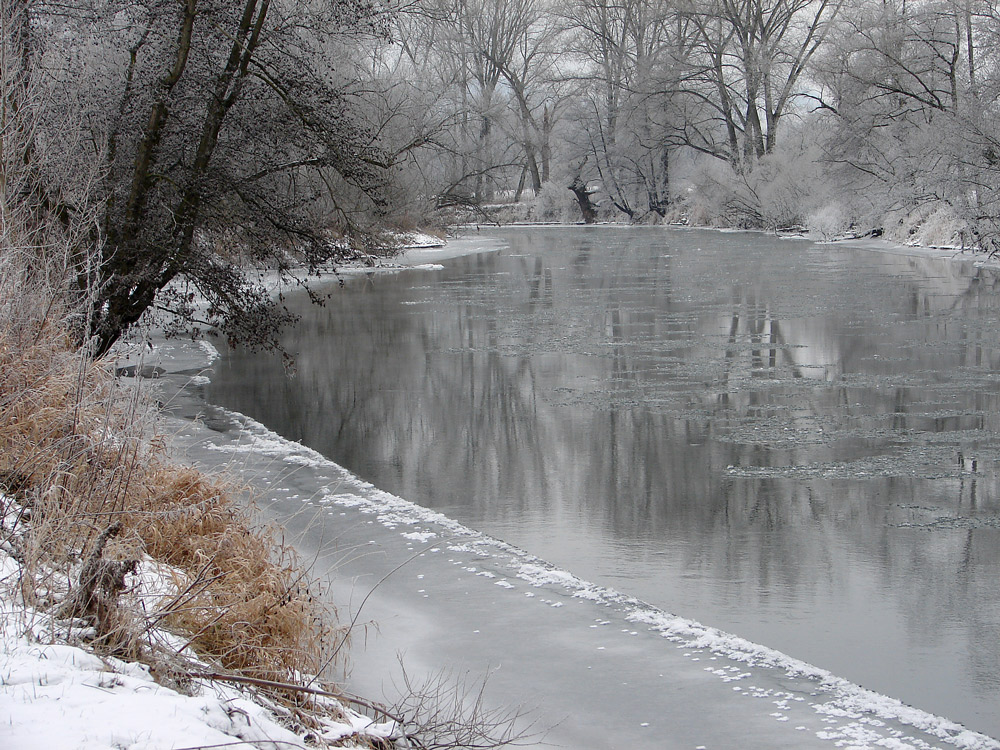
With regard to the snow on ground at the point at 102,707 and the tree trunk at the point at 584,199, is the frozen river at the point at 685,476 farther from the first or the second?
the tree trunk at the point at 584,199

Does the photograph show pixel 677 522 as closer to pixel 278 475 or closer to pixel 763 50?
pixel 278 475

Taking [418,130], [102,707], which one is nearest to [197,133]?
[418,130]

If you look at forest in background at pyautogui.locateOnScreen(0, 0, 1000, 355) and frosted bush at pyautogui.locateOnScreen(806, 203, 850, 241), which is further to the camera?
frosted bush at pyautogui.locateOnScreen(806, 203, 850, 241)

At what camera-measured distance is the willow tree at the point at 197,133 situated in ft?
39.2

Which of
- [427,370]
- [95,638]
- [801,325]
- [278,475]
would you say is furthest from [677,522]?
[801,325]

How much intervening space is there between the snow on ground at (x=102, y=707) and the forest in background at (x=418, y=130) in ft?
15.5

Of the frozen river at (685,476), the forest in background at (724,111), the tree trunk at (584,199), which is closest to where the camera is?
the frozen river at (685,476)

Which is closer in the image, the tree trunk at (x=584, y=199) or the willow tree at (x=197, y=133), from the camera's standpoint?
the willow tree at (x=197, y=133)

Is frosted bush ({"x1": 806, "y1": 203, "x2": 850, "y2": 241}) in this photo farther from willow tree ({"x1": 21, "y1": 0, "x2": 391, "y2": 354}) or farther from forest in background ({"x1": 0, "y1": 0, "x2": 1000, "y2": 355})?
willow tree ({"x1": 21, "y1": 0, "x2": 391, "y2": 354})

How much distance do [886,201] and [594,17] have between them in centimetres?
3379

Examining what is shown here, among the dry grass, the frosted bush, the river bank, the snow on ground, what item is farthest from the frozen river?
the frosted bush

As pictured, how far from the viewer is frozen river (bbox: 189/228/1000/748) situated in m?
5.92

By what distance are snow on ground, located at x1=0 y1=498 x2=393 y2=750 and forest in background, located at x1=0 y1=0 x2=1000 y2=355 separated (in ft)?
15.5

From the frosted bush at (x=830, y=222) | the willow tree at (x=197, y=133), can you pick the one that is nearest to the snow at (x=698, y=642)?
the willow tree at (x=197, y=133)
